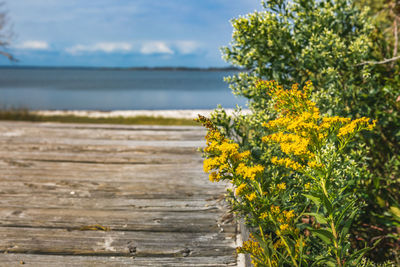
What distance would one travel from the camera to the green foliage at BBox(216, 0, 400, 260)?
3.30 m

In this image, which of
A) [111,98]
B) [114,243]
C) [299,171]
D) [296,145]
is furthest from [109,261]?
[111,98]

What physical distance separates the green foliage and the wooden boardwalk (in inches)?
46.2

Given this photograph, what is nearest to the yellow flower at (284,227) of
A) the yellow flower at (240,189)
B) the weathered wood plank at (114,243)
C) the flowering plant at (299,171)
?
the flowering plant at (299,171)

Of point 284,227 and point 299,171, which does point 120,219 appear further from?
point 299,171

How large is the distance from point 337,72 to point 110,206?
3005 millimetres

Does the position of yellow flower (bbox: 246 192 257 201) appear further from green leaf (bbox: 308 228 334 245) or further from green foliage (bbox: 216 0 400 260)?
green foliage (bbox: 216 0 400 260)

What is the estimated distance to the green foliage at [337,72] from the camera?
3.30 meters

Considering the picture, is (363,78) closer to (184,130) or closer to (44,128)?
(184,130)

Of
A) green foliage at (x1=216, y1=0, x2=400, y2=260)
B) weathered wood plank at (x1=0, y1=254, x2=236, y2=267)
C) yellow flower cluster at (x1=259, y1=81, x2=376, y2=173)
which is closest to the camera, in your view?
yellow flower cluster at (x1=259, y1=81, x2=376, y2=173)

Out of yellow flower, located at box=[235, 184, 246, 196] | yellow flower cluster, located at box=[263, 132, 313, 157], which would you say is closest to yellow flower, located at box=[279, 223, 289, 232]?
yellow flower, located at box=[235, 184, 246, 196]

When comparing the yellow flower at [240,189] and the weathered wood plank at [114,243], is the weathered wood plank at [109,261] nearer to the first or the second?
the weathered wood plank at [114,243]

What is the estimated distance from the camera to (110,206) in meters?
3.84

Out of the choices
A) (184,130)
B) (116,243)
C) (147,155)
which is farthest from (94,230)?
(184,130)

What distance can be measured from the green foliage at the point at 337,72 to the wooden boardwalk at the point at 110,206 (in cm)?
117
